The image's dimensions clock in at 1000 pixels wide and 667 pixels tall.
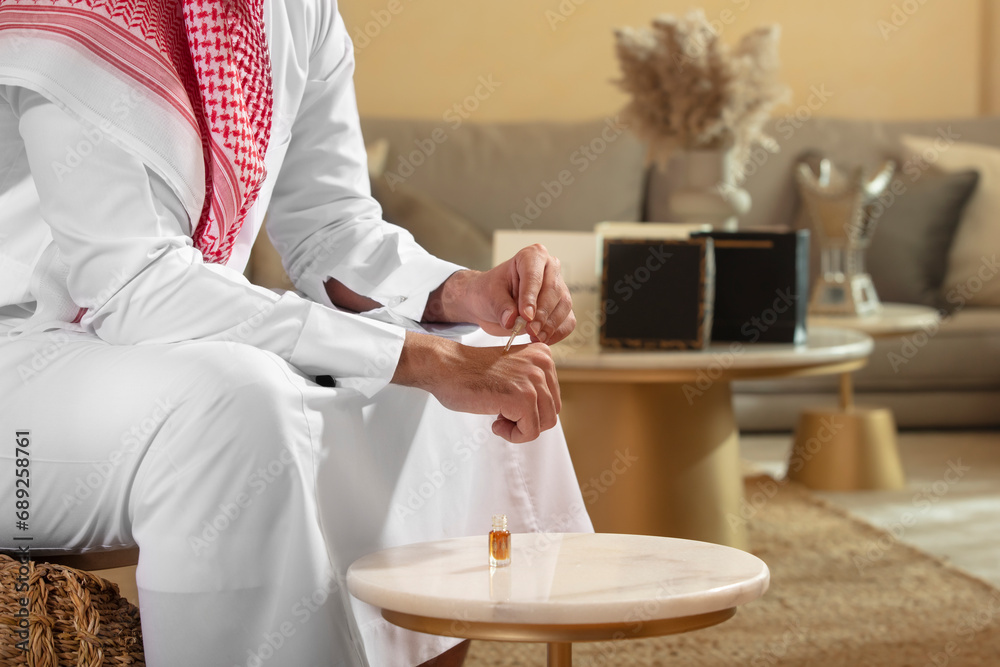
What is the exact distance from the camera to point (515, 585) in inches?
31.3

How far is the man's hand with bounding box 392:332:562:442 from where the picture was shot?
927 mm

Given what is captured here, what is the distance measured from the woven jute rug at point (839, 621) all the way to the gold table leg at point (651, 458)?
20 cm

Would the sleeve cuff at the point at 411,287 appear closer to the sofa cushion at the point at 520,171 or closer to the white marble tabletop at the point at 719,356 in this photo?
the white marble tabletop at the point at 719,356

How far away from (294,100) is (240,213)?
19 cm

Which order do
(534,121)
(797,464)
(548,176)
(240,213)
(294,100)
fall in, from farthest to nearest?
(534,121) → (548,176) → (797,464) → (294,100) → (240,213)

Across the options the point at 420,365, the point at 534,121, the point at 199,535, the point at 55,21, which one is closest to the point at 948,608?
the point at 420,365

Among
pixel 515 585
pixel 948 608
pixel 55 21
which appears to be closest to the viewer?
pixel 515 585

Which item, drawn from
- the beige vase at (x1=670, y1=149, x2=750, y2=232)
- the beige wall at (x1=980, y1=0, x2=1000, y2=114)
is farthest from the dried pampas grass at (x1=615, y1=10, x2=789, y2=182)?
the beige wall at (x1=980, y1=0, x2=1000, y2=114)

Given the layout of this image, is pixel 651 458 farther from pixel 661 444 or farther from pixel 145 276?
pixel 145 276

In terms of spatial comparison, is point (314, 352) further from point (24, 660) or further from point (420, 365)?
point (24, 660)
